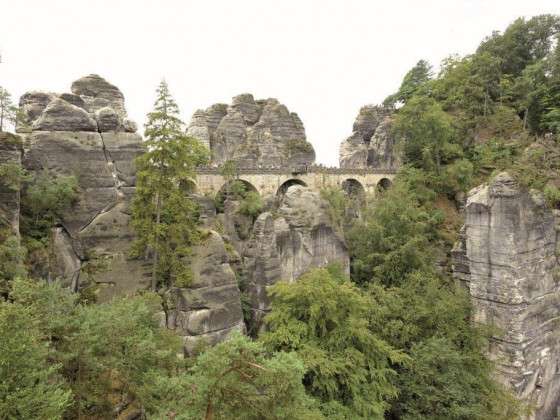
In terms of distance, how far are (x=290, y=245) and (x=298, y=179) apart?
44.4 feet

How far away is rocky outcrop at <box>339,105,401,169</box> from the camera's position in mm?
38781

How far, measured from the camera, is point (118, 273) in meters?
15.0

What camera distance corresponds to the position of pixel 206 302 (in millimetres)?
15078

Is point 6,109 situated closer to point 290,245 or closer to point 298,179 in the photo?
point 290,245

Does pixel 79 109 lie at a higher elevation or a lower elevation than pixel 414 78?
lower

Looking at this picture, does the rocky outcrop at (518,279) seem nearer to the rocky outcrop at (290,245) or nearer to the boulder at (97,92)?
the rocky outcrop at (290,245)

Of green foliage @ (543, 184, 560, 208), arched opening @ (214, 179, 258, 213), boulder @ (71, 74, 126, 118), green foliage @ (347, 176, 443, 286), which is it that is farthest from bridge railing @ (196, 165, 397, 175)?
green foliage @ (543, 184, 560, 208)

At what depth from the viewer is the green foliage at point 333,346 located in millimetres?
13297

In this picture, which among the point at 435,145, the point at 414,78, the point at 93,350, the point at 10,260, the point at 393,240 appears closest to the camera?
the point at 93,350

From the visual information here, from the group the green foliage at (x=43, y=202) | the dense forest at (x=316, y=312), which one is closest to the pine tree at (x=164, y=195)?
the dense forest at (x=316, y=312)

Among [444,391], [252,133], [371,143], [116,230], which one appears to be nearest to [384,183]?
[371,143]

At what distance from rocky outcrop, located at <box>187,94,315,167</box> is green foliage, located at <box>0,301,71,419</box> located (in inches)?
1153

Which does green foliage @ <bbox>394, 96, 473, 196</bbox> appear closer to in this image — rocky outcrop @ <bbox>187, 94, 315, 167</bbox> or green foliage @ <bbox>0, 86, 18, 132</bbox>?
rocky outcrop @ <bbox>187, 94, 315, 167</bbox>

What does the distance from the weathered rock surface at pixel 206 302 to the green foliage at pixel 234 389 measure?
5898 millimetres
